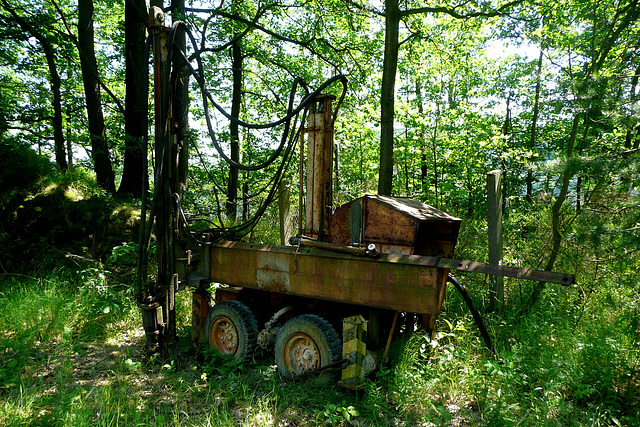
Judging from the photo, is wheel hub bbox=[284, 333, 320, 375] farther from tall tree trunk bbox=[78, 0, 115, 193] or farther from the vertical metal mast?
tall tree trunk bbox=[78, 0, 115, 193]

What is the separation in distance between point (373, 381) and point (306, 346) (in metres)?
0.77

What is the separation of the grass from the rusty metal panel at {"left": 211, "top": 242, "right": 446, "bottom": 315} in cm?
75

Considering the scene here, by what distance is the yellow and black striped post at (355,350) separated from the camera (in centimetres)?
362

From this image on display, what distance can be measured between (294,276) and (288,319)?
692 mm

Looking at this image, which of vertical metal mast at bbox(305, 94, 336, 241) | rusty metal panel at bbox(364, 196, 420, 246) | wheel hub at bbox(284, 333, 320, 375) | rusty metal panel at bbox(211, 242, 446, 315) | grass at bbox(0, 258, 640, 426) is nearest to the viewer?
grass at bbox(0, 258, 640, 426)

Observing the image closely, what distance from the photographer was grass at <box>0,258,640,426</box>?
10.6ft

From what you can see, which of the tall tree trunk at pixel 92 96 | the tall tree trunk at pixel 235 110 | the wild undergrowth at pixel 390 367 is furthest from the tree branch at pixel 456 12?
the tall tree trunk at pixel 92 96

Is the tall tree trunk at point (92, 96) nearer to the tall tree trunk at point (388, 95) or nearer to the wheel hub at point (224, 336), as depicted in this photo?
the wheel hub at point (224, 336)

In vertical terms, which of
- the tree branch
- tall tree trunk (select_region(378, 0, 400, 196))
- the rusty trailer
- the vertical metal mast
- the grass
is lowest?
the grass

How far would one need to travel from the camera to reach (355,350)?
3.63m

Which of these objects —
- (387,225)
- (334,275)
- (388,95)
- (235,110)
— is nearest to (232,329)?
(334,275)

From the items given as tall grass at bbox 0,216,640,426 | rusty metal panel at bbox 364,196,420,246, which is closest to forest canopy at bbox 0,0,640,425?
tall grass at bbox 0,216,640,426

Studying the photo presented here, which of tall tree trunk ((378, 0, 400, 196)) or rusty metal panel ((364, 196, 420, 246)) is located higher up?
tall tree trunk ((378, 0, 400, 196))

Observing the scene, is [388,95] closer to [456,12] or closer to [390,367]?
[456,12]
